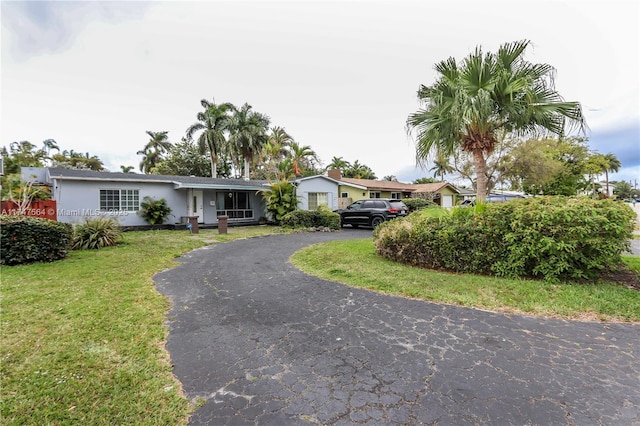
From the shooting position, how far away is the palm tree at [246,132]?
2809 cm

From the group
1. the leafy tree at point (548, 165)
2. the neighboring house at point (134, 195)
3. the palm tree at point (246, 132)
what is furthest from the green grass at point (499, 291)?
the palm tree at point (246, 132)

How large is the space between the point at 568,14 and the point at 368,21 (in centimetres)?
598

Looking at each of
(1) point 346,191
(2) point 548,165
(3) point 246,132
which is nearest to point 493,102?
(1) point 346,191

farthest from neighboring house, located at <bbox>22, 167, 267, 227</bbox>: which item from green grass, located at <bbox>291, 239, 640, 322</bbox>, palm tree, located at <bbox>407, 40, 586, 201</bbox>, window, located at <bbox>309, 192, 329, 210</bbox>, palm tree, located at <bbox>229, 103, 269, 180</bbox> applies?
palm tree, located at <bbox>407, 40, 586, 201</bbox>

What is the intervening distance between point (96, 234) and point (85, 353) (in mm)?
8545

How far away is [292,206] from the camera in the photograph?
17.9m

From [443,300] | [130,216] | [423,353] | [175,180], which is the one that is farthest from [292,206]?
[423,353]

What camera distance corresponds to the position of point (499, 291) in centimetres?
489

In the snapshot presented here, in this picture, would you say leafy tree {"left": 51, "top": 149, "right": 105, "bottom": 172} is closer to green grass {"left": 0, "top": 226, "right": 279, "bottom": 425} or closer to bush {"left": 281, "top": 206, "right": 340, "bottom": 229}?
bush {"left": 281, "top": 206, "right": 340, "bottom": 229}

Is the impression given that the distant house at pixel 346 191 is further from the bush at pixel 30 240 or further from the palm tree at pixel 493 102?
the bush at pixel 30 240

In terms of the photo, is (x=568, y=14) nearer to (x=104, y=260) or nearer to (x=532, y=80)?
(x=532, y=80)

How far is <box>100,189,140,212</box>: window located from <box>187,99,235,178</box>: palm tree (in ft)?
42.6

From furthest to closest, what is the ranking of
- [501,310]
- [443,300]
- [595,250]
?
[595,250], [443,300], [501,310]

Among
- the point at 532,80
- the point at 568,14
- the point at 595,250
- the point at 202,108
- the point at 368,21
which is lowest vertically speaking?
the point at 595,250
